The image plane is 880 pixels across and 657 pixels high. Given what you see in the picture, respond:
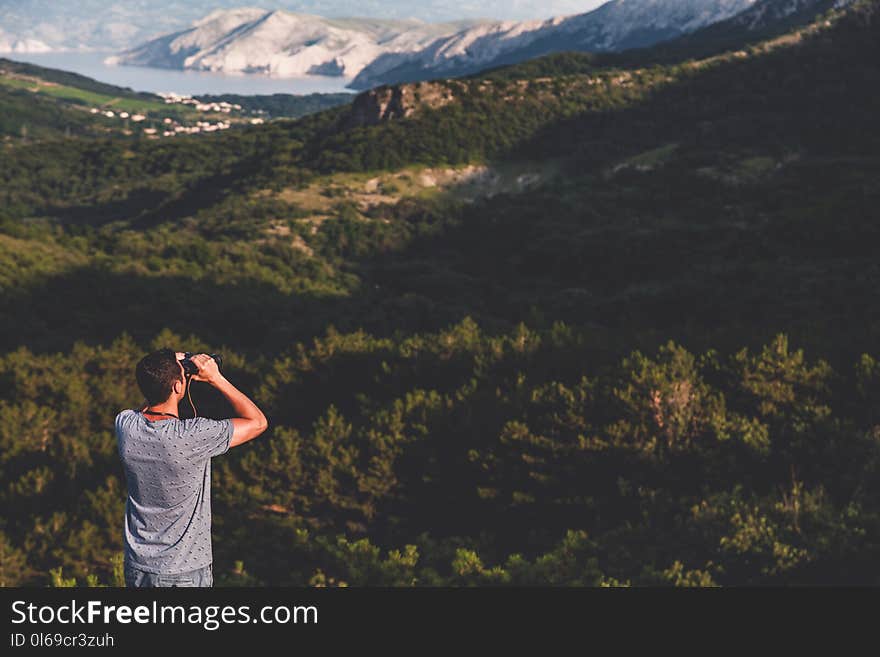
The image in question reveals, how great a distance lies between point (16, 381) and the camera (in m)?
19.5

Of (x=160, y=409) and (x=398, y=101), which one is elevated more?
(x=398, y=101)

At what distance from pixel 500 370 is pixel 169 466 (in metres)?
13.1

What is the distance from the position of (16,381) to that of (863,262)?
34.6 metres

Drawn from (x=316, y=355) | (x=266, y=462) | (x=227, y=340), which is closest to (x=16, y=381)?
(x=316, y=355)

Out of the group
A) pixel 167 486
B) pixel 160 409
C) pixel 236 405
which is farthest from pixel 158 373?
pixel 167 486

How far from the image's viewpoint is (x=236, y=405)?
5.03 meters

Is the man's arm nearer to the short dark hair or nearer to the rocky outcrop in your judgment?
the short dark hair

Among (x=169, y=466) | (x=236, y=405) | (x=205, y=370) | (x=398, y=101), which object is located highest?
(x=398, y=101)

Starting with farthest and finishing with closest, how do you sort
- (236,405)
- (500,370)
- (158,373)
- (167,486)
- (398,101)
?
(398,101)
(500,370)
(236,405)
(167,486)
(158,373)

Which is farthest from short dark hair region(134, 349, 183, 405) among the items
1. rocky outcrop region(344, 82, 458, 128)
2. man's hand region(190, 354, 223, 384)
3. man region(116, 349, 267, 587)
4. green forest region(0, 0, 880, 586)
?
rocky outcrop region(344, 82, 458, 128)

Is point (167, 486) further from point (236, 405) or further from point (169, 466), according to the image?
point (236, 405)

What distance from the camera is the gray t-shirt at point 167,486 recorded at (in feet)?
15.5

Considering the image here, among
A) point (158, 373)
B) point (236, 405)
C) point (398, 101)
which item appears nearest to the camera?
point (158, 373)

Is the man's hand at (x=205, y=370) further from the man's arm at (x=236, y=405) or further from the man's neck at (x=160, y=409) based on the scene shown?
the man's neck at (x=160, y=409)
